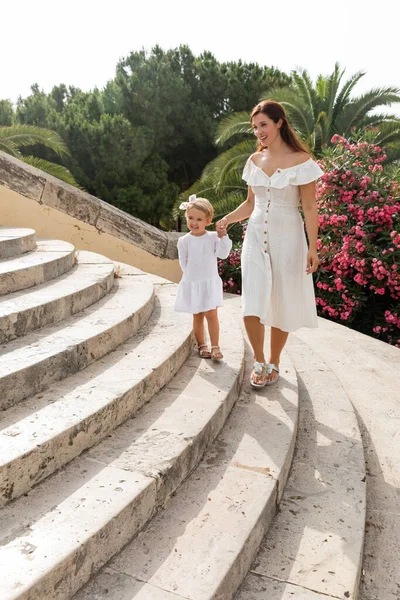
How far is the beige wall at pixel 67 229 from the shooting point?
5539mm

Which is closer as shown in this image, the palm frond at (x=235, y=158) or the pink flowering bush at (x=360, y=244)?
the pink flowering bush at (x=360, y=244)

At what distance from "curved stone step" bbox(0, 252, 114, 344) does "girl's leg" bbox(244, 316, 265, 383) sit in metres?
1.12

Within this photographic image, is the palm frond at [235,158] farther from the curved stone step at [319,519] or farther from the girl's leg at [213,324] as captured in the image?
the curved stone step at [319,519]

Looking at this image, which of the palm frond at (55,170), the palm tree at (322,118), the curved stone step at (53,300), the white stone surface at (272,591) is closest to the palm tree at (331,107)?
the palm tree at (322,118)

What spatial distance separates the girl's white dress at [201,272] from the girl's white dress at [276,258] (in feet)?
0.74

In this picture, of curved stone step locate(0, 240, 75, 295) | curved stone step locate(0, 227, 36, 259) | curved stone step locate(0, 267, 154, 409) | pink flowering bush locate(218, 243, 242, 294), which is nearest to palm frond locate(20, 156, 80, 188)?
pink flowering bush locate(218, 243, 242, 294)

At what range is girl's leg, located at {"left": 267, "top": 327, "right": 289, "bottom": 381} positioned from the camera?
125 inches

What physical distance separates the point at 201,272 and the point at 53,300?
91cm

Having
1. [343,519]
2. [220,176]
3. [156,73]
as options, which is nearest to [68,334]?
[343,519]

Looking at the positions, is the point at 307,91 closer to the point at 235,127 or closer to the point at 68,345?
the point at 235,127

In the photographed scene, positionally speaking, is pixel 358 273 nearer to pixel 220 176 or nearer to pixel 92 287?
pixel 92 287

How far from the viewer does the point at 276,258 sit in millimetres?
2992

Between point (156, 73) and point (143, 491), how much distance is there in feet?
61.8

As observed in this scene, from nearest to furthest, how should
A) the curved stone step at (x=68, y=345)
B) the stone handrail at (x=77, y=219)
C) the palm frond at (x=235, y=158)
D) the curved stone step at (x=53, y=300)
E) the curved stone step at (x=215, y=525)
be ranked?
1. the curved stone step at (x=215, y=525)
2. the curved stone step at (x=68, y=345)
3. the curved stone step at (x=53, y=300)
4. the stone handrail at (x=77, y=219)
5. the palm frond at (x=235, y=158)
